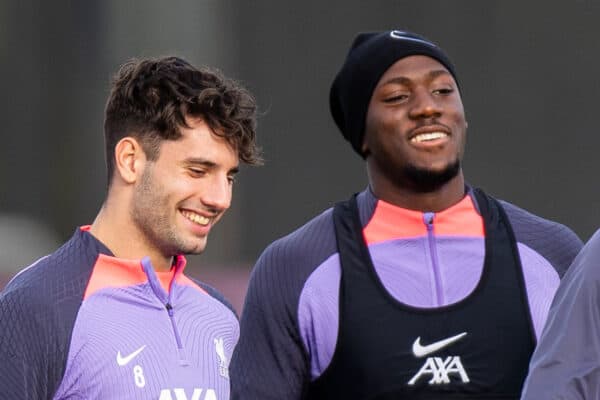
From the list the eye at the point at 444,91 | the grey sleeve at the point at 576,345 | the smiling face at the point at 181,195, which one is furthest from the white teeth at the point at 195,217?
the grey sleeve at the point at 576,345

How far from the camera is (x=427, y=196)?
13.1 ft

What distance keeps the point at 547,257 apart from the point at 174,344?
95 centimetres

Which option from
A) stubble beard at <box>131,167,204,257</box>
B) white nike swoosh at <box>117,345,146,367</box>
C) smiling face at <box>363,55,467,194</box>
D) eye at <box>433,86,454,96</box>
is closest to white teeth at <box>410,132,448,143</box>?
smiling face at <box>363,55,467,194</box>

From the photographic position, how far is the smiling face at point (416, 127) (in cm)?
395

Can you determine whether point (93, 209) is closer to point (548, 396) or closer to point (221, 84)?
point (221, 84)

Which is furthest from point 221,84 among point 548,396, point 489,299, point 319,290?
point 548,396

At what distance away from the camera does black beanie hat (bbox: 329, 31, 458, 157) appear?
4047mm

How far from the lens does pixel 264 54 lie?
738 cm

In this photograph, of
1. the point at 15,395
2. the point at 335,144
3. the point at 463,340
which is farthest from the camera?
the point at 335,144

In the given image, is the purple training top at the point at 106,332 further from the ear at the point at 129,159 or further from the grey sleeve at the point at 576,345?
the grey sleeve at the point at 576,345

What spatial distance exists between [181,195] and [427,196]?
645 mm

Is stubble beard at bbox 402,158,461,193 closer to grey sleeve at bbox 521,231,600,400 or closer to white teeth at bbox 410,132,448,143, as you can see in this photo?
white teeth at bbox 410,132,448,143

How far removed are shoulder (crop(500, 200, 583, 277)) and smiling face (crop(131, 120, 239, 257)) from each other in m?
0.75

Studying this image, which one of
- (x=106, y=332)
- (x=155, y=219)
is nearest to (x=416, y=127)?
(x=155, y=219)
